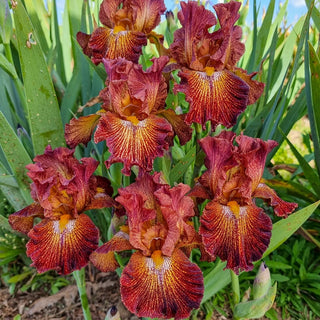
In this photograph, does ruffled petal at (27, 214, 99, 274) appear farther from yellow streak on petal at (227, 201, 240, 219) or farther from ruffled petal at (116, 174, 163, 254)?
yellow streak on petal at (227, 201, 240, 219)

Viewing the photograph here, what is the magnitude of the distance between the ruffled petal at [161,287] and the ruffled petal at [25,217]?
35cm

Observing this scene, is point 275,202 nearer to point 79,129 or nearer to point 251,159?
point 251,159

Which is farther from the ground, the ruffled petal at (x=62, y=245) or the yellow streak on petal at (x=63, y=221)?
the yellow streak on petal at (x=63, y=221)

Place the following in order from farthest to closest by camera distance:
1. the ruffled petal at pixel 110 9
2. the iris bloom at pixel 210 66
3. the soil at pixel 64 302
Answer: the soil at pixel 64 302 → the ruffled petal at pixel 110 9 → the iris bloom at pixel 210 66

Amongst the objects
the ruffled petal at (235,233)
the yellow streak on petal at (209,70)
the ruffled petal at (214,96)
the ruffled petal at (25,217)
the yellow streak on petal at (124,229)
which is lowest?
the ruffled petal at (25,217)

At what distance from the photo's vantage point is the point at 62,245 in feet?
3.19

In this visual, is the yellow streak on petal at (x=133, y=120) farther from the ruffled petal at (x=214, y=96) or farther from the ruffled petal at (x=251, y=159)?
the ruffled petal at (x=251, y=159)

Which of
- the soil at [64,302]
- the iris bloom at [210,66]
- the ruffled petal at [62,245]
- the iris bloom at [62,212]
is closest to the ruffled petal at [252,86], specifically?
the iris bloom at [210,66]

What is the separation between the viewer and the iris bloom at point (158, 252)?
857 millimetres

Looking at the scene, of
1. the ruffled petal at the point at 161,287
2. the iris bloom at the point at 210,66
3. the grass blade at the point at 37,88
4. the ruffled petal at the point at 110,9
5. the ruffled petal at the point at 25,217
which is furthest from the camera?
the grass blade at the point at 37,88

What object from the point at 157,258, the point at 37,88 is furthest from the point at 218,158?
the point at 37,88

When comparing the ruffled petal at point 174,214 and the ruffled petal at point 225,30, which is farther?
the ruffled petal at point 225,30

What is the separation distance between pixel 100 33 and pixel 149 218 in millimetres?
639

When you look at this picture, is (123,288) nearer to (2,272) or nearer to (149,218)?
(149,218)
